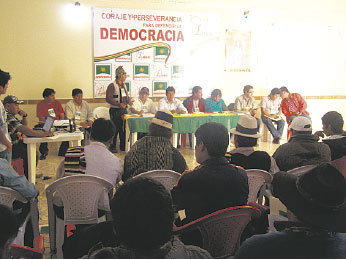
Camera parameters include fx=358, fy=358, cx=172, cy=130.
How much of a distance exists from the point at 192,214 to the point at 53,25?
6.26m

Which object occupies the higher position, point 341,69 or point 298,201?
point 341,69

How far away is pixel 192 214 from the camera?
2.00 metres

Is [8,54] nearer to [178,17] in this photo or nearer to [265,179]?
[178,17]

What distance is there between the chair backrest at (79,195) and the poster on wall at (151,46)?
5.26 meters

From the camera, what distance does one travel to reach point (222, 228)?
1900mm

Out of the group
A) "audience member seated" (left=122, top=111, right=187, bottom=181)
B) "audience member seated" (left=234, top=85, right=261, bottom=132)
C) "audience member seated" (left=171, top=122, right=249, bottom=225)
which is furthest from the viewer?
"audience member seated" (left=234, top=85, right=261, bottom=132)

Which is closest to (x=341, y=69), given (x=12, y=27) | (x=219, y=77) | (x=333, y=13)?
(x=333, y=13)

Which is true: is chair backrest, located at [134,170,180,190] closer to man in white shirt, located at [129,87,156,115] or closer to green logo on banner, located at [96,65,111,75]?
man in white shirt, located at [129,87,156,115]

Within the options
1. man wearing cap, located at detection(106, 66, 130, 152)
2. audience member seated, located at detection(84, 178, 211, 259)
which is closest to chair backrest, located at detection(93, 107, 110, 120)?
man wearing cap, located at detection(106, 66, 130, 152)

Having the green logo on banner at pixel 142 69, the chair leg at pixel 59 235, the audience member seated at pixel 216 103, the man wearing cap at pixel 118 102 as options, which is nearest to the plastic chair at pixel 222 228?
the chair leg at pixel 59 235

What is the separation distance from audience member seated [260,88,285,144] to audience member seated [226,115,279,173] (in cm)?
506

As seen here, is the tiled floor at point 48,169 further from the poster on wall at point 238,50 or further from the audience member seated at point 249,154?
the poster on wall at point 238,50

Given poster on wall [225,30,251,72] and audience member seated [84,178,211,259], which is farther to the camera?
poster on wall [225,30,251,72]

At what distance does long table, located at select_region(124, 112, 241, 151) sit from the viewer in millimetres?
6219
